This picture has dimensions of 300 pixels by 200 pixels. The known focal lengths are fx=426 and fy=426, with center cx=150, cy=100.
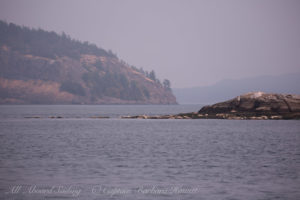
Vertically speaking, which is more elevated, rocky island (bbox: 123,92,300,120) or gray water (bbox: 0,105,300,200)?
rocky island (bbox: 123,92,300,120)

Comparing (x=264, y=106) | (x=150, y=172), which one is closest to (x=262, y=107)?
(x=264, y=106)

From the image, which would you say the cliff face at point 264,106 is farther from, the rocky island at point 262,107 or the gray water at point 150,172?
the gray water at point 150,172

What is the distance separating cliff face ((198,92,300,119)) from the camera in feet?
294

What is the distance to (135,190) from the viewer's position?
22.9 m

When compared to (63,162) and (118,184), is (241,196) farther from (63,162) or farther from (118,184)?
(63,162)

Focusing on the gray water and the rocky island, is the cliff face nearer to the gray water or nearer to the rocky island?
the rocky island

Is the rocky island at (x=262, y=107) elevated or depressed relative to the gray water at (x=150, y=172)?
elevated

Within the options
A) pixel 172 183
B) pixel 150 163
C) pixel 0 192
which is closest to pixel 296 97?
pixel 150 163

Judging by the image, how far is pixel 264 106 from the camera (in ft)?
303

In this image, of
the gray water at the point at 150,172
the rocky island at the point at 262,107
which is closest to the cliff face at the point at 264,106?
the rocky island at the point at 262,107

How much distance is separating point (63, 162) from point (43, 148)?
34.6 feet

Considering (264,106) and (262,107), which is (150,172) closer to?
(264,106)

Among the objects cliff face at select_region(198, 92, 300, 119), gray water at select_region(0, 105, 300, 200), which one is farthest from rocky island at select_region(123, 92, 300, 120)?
gray water at select_region(0, 105, 300, 200)

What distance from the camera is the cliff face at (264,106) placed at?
3533 inches
